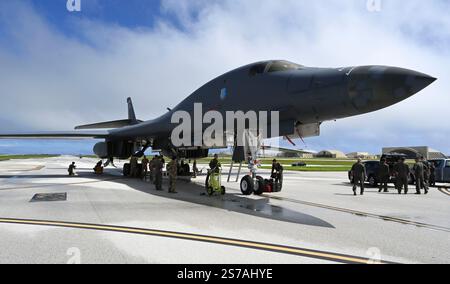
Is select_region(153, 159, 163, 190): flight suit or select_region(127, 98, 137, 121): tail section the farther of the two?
select_region(127, 98, 137, 121): tail section

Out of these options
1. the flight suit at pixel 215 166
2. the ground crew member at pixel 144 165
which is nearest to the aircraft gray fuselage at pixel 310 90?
the flight suit at pixel 215 166

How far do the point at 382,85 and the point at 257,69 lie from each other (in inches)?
165

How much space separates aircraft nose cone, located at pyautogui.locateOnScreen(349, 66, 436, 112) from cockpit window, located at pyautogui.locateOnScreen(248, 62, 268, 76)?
3.17 m

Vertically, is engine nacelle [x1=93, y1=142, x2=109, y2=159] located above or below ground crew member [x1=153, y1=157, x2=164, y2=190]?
above

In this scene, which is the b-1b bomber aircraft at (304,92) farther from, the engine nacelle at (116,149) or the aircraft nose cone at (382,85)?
the engine nacelle at (116,149)

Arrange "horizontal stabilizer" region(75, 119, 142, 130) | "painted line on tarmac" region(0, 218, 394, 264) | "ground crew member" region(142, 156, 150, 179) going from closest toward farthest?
1. "painted line on tarmac" region(0, 218, 394, 264)
2. "ground crew member" region(142, 156, 150, 179)
3. "horizontal stabilizer" region(75, 119, 142, 130)

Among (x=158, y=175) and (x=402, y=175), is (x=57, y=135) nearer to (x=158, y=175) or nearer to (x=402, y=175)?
(x=158, y=175)

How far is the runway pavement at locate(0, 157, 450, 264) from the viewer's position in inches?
169

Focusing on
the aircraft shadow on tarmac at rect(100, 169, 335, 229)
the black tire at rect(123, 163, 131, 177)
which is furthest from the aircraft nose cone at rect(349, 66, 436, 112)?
the black tire at rect(123, 163, 131, 177)

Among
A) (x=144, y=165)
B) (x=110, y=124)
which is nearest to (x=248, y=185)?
(x=144, y=165)

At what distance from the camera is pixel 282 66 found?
9.21 metres

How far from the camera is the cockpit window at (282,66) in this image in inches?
356

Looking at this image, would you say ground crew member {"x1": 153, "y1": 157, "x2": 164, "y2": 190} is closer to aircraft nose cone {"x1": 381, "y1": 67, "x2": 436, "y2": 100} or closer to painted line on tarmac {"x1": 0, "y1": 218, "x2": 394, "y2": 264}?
painted line on tarmac {"x1": 0, "y1": 218, "x2": 394, "y2": 264}
